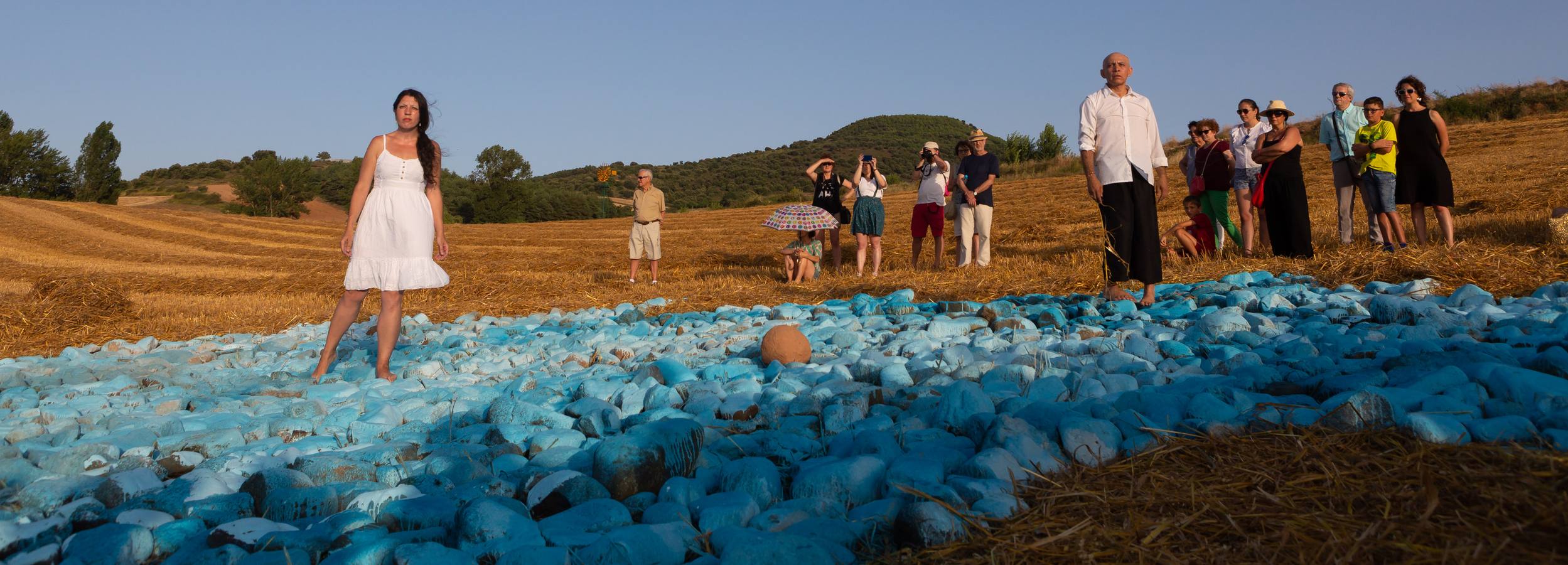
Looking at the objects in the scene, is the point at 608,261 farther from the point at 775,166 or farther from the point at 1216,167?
the point at 775,166

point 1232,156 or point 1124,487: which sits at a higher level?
point 1232,156

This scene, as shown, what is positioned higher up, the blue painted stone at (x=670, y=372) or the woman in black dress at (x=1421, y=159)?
the woman in black dress at (x=1421, y=159)

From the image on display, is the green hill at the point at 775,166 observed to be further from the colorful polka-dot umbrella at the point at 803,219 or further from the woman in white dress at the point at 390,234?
the woman in white dress at the point at 390,234

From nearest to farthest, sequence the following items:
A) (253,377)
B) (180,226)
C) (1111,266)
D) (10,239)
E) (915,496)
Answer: (915,496)
(253,377)
(1111,266)
(10,239)
(180,226)

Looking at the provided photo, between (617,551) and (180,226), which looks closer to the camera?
(617,551)

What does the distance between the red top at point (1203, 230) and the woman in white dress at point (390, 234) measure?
7.34 meters

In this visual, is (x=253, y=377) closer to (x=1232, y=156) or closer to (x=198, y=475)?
(x=198, y=475)

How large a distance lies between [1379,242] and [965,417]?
7.08m

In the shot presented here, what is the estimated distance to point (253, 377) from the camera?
15.7 feet

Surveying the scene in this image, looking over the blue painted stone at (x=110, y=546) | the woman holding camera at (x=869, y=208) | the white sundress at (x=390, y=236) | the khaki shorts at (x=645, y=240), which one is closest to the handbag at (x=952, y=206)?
the woman holding camera at (x=869, y=208)

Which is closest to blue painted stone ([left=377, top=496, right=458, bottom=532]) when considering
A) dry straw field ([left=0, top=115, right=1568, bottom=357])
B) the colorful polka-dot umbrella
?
dry straw field ([left=0, top=115, right=1568, bottom=357])

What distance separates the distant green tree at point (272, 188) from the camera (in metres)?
45.7

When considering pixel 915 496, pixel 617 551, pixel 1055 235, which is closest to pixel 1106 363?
pixel 915 496

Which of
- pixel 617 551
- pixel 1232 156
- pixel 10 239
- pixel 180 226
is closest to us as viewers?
pixel 617 551
